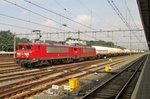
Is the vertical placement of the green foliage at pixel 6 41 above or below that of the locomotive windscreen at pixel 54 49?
above

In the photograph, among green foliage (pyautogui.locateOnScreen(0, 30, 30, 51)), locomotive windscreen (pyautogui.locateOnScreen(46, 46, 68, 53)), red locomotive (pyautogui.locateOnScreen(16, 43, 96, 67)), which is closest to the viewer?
red locomotive (pyautogui.locateOnScreen(16, 43, 96, 67))

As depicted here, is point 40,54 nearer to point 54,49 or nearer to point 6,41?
point 54,49

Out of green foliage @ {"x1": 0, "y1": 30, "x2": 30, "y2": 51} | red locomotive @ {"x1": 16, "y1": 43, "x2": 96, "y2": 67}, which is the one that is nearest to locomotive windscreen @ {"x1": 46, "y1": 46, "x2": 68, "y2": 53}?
red locomotive @ {"x1": 16, "y1": 43, "x2": 96, "y2": 67}

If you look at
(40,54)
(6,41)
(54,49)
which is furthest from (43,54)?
(6,41)

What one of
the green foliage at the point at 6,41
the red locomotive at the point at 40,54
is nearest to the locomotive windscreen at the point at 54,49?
the red locomotive at the point at 40,54

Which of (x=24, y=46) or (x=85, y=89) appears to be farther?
(x=24, y=46)

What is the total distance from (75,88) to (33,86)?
11.0 feet

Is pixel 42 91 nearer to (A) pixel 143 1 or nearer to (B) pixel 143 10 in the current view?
(A) pixel 143 1

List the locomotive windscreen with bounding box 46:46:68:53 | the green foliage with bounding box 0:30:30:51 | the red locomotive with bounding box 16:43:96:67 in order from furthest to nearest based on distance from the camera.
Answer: the green foliage with bounding box 0:30:30:51 → the locomotive windscreen with bounding box 46:46:68:53 → the red locomotive with bounding box 16:43:96:67

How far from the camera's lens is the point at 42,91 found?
16.1 meters

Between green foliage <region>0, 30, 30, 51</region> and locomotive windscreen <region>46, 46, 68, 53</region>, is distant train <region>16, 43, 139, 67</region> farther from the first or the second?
green foliage <region>0, 30, 30, 51</region>

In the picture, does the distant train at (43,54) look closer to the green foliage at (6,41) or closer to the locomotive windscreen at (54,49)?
the locomotive windscreen at (54,49)

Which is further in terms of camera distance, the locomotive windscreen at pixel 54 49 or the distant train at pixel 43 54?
the locomotive windscreen at pixel 54 49

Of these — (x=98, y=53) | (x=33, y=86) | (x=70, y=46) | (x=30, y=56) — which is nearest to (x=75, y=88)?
(x=33, y=86)
